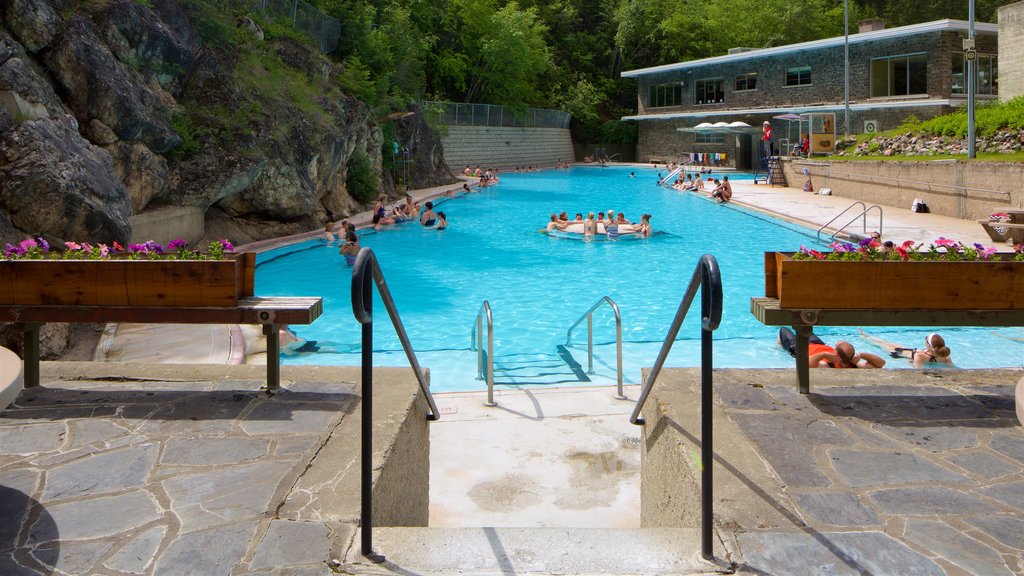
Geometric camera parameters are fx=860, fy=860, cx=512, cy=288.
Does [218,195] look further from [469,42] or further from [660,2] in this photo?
[660,2]

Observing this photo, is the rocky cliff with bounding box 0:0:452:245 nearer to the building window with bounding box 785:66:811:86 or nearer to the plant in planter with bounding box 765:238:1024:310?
the plant in planter with bounding box 765:238:1024:310

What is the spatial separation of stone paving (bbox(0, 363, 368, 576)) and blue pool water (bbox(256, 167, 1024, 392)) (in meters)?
5.55

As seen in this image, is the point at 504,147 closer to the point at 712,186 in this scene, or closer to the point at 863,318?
the point at 712,186

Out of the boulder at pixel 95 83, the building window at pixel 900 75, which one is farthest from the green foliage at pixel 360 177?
the building window at pixel 900 75

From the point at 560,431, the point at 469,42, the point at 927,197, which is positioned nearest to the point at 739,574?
the point at 560,431

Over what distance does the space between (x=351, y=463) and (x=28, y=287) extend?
8.91 ft

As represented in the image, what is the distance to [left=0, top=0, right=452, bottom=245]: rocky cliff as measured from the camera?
12078 millimetres

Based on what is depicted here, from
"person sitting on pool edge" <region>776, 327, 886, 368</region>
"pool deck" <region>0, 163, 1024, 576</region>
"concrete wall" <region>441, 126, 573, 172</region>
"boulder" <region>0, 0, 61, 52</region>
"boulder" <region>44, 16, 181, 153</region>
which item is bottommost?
"person sitting on pool edge" <region>776, 327, 886, 368</region>

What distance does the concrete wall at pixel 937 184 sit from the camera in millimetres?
20812

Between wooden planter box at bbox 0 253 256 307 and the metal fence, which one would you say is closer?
wooden planter box at bbox 0 253 256 307

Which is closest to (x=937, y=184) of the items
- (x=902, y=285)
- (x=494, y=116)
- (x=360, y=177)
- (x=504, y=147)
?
(x=360, y=177)

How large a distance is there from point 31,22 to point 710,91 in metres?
44.7

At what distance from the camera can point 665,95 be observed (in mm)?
57500

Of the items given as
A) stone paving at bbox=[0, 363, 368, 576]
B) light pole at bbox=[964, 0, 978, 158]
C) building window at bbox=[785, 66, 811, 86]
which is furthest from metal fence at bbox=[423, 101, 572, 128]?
stone paving at bbox=[0, 363, 368, 576]
